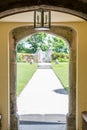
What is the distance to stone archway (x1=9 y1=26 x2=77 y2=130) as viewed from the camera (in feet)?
18.3

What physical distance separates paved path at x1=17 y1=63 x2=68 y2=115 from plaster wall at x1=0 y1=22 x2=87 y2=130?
7.05 feet

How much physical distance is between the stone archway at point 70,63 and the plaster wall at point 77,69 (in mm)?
234

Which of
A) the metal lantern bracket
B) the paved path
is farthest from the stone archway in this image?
the metal lantern bracket

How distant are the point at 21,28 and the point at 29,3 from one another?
3.20 m

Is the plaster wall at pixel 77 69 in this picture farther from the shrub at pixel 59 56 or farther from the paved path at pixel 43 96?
the paved path at pixel 43 96

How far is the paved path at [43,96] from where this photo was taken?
8.40 meters

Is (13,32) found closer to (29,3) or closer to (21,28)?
(21,28)

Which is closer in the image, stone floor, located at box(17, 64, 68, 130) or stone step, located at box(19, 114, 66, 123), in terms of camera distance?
stone floor, located at box(17, 64, 68, 130)

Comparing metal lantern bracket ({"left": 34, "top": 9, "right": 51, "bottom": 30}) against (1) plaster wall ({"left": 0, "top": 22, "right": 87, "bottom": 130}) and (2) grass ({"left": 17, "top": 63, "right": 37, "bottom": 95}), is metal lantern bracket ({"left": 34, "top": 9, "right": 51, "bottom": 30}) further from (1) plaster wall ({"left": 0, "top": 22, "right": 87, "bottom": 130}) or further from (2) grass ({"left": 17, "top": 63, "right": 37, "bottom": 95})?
(2) grass ({"left": 17, "top": 63, "right": 37, "bottom": 95})

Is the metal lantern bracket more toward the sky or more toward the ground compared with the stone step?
more toward the sky

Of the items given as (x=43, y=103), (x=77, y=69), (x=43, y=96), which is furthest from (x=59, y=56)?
(x=43, y=96)

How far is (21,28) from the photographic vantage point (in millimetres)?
5609

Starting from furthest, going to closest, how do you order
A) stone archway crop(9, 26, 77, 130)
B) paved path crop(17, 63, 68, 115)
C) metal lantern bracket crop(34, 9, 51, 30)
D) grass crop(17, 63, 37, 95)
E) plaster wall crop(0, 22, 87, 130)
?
paved path crop(17, 63, 68, 115), grass crop(17, 63, 37, 95), stone archway crop(9, 26, 77, 130), plaster wall crop(0, 22, 87, 130), metal lantern bracket crop(34, 9, 51, 30)

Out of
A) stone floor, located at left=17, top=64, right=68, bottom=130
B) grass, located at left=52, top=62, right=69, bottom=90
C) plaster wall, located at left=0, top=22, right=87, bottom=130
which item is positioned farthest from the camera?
stone floor, located at left=17, top=64, right=68, bottom=130
